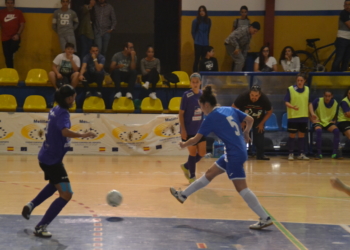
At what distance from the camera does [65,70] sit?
1362 centimetres

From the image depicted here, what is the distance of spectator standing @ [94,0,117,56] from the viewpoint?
48.1 feet

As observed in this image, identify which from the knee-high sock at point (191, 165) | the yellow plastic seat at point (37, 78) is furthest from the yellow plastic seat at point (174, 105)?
the knee-high sock at point (191, 165)

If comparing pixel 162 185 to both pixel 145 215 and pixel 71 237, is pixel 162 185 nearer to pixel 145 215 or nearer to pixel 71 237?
pixel 145 215

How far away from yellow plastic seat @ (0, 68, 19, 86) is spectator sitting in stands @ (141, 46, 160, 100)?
3.69m

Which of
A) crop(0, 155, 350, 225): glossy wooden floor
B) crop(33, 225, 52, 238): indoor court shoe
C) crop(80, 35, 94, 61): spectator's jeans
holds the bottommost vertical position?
crop(0, 155, 350, 225): glossy wooden floor

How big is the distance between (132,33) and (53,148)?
36.1 feet

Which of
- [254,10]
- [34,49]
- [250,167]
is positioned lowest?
[250,167]

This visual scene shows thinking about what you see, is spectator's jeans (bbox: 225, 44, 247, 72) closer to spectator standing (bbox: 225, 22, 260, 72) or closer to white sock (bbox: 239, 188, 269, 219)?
spectator standing (bbox: 225, 22, 260, 72)

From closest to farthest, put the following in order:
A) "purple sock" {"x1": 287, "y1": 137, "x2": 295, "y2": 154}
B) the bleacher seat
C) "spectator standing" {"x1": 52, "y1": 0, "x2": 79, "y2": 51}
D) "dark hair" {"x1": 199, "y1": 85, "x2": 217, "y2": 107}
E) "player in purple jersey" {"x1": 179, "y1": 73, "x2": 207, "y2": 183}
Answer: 1. "dark hair" {"x1": 199, "y1": 85, "x2": 217, "y2": 107}
2. "player in purple jersey" {"x1": 179, "y1": 73, "x2": 207, "y2": 183}
3. "purple sock" {"x1": 287, "y1": 137, "x2": 295, "y2": 154}
4. the bleacher seat
5. "spectator standing" {"x1": 52, "y1": 0, "x2": 79, "y2": 51}

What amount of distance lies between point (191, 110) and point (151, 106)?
5277 millimetres

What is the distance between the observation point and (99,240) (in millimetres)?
5457

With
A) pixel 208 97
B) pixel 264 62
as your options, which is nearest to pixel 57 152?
pixel 208 97

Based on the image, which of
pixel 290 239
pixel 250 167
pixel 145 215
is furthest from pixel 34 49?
pixel 290 239

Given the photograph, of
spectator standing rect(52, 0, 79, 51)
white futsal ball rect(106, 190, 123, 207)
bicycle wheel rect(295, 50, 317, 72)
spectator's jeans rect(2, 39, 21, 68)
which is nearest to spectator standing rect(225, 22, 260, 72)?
bicycle wheel rect(295, 50, 317, 72)
